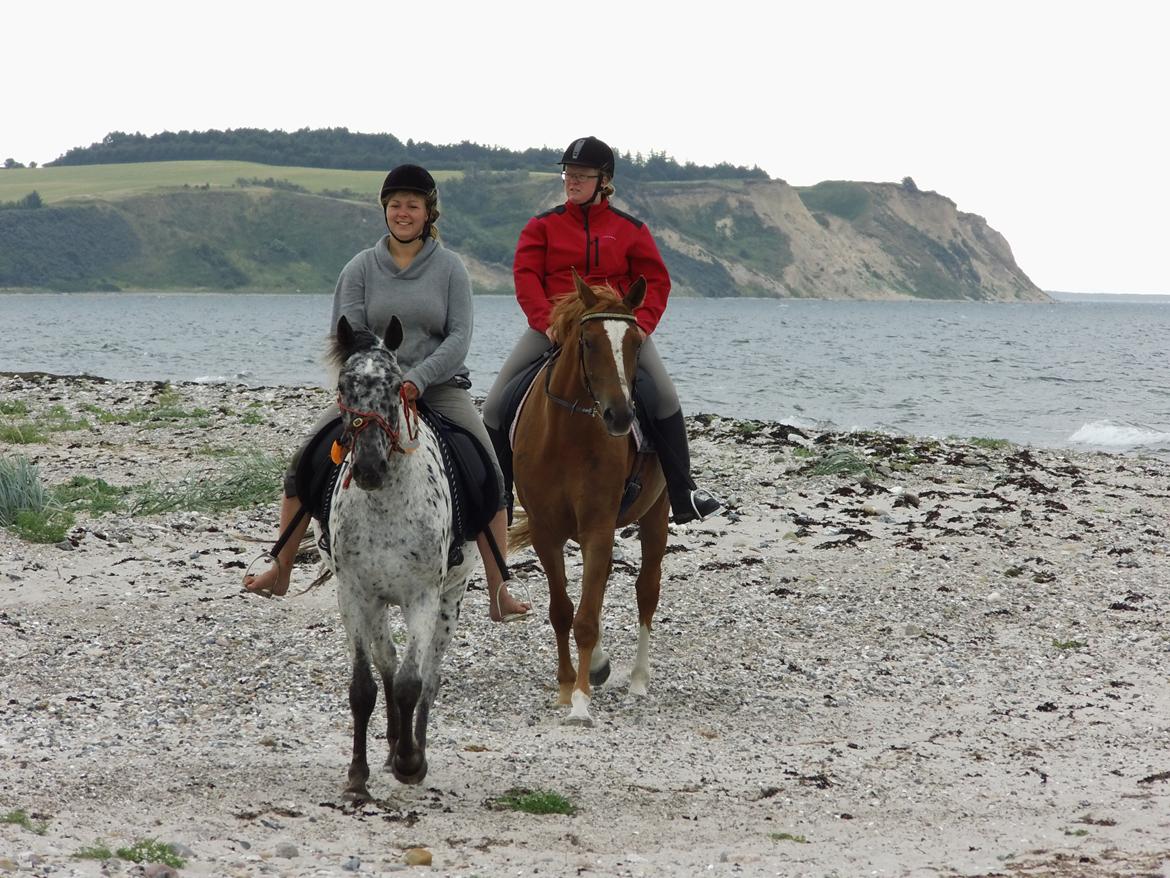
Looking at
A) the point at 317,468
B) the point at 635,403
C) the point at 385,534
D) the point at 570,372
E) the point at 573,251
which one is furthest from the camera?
the point at 573,251

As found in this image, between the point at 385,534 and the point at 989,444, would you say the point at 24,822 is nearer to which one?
the point at 385,534

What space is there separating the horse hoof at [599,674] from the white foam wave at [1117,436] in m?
24.2

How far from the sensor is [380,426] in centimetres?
591

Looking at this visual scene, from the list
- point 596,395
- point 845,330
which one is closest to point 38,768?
point 596,395

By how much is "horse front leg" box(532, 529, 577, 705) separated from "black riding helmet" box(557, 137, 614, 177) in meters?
2.62

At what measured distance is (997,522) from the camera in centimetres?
1513

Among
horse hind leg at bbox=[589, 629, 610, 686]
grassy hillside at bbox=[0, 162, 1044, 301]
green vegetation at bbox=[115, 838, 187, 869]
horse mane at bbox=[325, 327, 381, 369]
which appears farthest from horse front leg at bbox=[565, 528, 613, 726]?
grassy hillside at bbox=[0, 162, 1044, 301]

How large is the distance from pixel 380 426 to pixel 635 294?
2.61 m

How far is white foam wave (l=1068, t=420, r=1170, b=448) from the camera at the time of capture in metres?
30.5

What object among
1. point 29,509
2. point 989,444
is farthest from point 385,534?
point 989,444

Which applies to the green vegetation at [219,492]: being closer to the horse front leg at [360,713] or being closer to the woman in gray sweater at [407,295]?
the woman in gray sweater at [407,295]

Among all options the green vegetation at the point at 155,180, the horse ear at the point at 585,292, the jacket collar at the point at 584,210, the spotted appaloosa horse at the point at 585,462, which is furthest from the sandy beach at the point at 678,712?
the green vegetation at the point at 155,180

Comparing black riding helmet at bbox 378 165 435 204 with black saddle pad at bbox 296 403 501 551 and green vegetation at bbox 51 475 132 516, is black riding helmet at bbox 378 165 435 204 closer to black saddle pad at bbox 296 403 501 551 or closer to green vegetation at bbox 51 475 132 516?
black saddle pad at bbox 296 403 501 551

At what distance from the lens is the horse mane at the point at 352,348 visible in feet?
20.3
